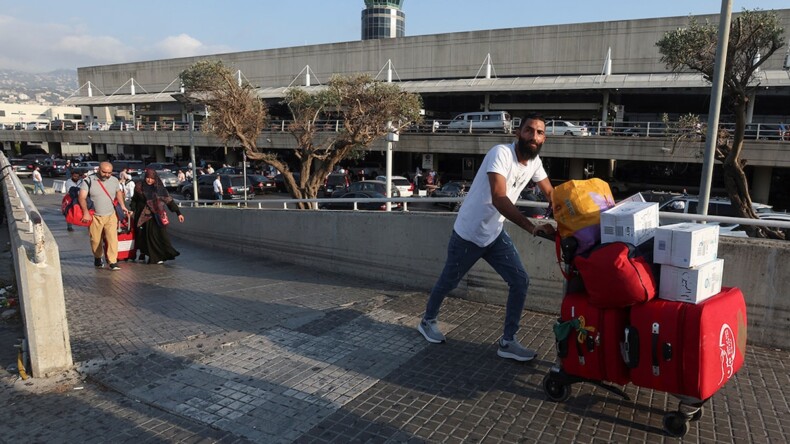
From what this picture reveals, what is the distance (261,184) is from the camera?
101 feet

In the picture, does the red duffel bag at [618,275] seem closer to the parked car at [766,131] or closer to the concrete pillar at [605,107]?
the parked car at [766,131]

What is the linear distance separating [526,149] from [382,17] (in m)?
96.8

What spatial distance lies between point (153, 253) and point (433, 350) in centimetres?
584

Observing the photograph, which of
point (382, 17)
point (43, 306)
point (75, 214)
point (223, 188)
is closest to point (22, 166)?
point (223, 188)

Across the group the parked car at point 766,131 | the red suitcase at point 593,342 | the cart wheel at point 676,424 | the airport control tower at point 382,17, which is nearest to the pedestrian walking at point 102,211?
the red suitcase at point 593,342

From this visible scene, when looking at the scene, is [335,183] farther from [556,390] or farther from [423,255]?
[556,390]

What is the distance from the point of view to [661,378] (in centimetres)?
295

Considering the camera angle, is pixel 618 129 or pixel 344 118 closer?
pixel 344 118

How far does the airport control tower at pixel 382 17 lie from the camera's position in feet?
307

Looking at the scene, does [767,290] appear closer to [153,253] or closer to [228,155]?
[153,253]

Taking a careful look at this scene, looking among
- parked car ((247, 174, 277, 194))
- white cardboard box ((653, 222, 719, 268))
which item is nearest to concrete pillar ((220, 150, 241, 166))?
parked car ((247, 174, 277, 194))

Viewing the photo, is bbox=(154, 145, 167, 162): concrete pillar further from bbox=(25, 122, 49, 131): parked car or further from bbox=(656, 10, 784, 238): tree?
bbox=(656, 10, 784, 238): tree

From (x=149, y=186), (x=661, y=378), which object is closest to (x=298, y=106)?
(x=149, y=186)

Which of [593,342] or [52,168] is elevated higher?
[593,342]
